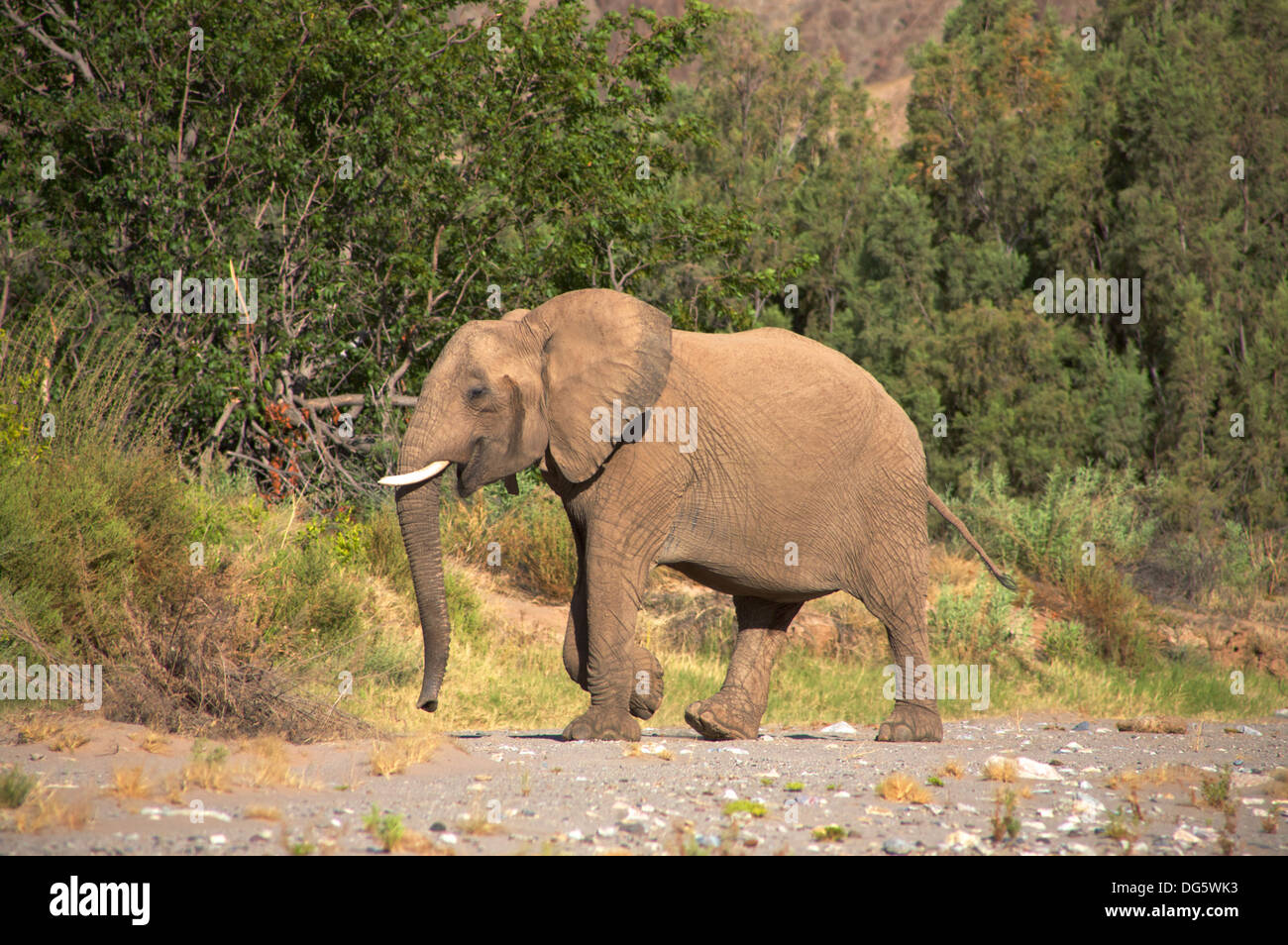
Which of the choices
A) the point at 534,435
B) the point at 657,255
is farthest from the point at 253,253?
the point at 534,435

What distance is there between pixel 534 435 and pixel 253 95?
8.36 metres

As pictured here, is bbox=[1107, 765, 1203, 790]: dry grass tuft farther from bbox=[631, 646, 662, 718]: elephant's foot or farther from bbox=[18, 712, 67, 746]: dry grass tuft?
bbox=[18, 712, 67, 746]: dry grass tuft

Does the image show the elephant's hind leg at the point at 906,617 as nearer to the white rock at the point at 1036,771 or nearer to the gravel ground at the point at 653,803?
the gravel ground at the point at 653,803

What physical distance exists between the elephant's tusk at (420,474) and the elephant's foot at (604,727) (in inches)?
63.0

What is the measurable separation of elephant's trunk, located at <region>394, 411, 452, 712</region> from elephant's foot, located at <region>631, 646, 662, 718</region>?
129 cm

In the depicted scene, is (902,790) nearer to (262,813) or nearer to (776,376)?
(262,813)

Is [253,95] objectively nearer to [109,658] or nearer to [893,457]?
[109,658]

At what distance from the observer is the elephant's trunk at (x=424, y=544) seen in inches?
276

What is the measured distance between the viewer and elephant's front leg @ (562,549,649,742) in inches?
288

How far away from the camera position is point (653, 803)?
18.0 feet

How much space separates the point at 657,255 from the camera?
15352mm

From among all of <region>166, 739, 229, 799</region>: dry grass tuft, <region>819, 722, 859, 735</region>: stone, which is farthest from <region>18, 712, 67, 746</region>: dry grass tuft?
<region>819, 722, 859, 735</region>: stone

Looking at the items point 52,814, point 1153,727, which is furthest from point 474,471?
point 1153,727

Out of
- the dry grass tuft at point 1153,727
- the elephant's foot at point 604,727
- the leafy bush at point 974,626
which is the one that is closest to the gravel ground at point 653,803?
the elephant's foot at point 604,727
